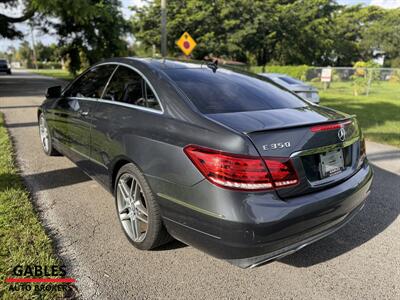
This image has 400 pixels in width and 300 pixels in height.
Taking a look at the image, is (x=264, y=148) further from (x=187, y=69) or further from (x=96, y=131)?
(x=96, y=131)

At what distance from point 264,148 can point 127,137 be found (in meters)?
1.26

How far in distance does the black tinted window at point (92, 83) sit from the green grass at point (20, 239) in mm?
1327

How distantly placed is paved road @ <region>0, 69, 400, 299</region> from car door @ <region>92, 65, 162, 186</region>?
57 centimetres

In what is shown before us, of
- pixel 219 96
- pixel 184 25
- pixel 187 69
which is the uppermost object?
pixel 184 25

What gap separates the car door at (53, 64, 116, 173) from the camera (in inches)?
145

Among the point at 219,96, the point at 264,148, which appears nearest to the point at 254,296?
the point at 264,148

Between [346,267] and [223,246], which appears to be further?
[346,267]

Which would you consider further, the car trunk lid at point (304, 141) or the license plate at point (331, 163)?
the license plate at point (331, 163)

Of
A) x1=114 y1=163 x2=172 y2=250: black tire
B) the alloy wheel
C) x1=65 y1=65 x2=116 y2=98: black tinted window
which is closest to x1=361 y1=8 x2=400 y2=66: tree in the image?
x1=65 y1=65 x2=116 y2=98: black tinted window

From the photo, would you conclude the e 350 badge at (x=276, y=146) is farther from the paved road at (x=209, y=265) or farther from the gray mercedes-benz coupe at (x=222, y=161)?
the paved road at (x=209, y=265)

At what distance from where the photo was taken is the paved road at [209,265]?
2.45 m

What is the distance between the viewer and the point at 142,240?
285 cm

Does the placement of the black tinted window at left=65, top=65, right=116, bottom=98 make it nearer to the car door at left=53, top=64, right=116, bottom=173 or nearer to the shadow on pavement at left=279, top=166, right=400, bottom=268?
the car door at left=53, top=64, right=116, bottom=173

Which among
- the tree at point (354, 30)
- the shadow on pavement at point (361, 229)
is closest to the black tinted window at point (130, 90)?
the shadow on pavement at point (361, 229)
